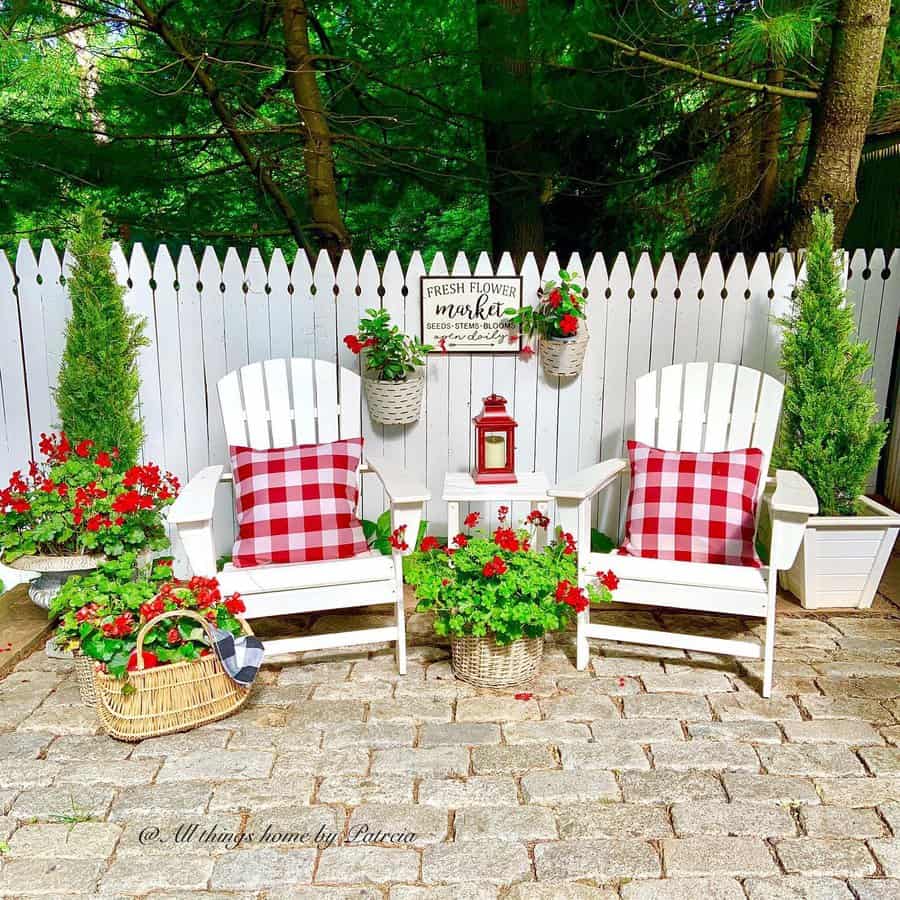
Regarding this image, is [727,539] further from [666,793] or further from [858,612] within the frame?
[666,793]

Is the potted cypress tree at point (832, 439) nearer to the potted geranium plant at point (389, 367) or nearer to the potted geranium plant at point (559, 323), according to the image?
the potted geranium plant at point (559, 323)

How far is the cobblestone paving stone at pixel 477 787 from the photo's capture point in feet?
6.44

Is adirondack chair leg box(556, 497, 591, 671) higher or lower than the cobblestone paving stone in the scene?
higher

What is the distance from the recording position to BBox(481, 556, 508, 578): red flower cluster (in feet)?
9.13

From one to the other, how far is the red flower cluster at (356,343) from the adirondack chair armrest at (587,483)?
3.88 feet

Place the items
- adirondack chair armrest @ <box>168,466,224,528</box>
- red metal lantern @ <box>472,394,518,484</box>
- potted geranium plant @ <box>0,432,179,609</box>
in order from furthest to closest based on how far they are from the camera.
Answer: red metal lantern @ <box>472,394,518,484</box>, potted geranium plant @ <box>0,432,179,609</box>, adirondack chair armrest @ <box>168,466,224,528</box>

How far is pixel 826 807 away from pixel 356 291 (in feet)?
9.25

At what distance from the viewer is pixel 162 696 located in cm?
253

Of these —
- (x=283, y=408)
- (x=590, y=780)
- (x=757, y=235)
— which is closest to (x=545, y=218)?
(x=757, y=235)

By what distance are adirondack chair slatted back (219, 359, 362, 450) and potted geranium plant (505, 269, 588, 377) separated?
35.5 inches

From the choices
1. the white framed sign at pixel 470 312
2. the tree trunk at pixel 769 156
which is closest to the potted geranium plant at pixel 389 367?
the white framed sign at pixel 470 312

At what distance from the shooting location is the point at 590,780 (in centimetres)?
235

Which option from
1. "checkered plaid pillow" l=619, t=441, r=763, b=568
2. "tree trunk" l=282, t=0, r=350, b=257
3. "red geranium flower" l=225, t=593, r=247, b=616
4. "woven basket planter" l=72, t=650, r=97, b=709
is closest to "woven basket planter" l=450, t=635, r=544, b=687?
"checkered plaid pillow" l=619, t=441, r=763, b=568

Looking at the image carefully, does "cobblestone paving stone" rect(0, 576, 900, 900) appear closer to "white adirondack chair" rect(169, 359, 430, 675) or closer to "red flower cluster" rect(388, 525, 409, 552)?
"white adirondack chair" rect(169, 359, 430, 675)
